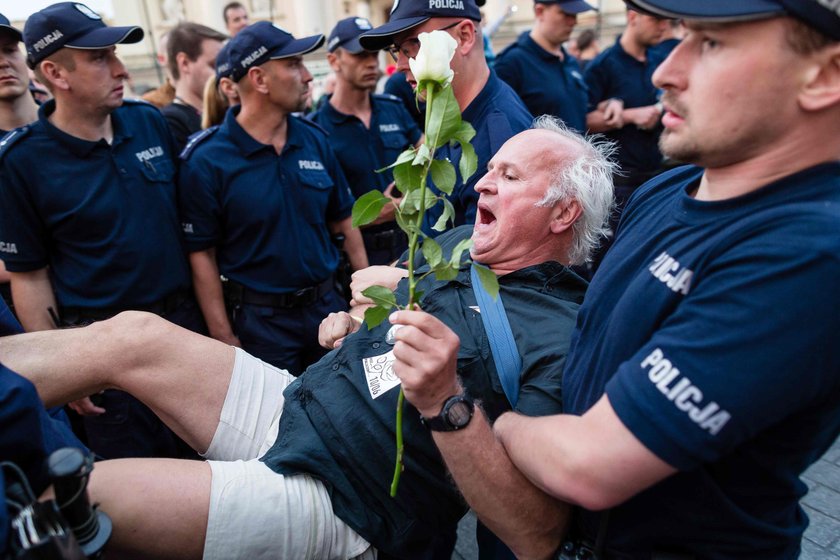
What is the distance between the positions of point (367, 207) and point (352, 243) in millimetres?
2491

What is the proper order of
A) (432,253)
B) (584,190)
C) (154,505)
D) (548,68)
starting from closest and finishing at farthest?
(432,253), (154,505), (584,190), (548,68)

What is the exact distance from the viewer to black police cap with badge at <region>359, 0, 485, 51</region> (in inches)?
105

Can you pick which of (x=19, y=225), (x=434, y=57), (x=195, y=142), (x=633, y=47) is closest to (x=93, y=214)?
(x=19, y=225)

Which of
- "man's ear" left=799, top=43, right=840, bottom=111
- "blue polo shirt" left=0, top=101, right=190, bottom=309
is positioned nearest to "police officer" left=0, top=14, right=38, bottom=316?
"blue polo shirt" left=0, top=101, right=190, bottom=309

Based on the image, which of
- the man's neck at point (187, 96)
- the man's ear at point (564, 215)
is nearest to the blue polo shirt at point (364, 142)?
the man's neck at point (187, 96)

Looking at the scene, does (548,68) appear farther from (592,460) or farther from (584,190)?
(592,460)

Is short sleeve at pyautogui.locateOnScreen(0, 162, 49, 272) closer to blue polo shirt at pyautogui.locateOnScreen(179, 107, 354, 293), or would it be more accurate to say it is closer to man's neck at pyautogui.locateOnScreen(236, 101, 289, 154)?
blue polo shirt at pyautogui.locateOnScreen(179, 107, 354, 293)

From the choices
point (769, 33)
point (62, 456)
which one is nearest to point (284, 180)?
point (62, 456)

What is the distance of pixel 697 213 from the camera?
1.22 metres

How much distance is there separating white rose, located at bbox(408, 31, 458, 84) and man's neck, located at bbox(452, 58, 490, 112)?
4.94 ft

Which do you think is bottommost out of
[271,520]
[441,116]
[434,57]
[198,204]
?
[271,520]

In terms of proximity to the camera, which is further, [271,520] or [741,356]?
[271,520]

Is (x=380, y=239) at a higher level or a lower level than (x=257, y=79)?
lower

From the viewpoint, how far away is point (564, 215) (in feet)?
7.09
